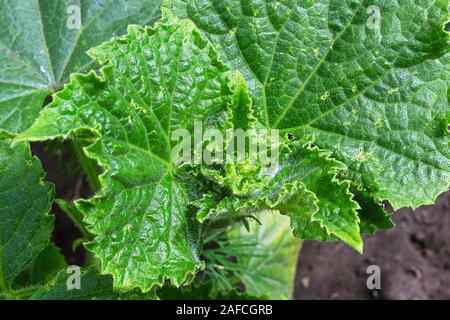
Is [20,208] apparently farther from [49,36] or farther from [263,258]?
[263,258]

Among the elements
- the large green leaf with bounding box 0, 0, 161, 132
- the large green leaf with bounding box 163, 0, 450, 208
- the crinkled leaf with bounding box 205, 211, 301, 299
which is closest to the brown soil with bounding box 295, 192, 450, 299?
the crinkled leaf with bounding box 205, 211, 301, 299

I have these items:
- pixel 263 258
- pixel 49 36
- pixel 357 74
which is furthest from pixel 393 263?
pixel 49 36

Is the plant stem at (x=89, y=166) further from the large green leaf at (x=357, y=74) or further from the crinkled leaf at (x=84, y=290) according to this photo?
the large green leaf at (x=357, y=74)

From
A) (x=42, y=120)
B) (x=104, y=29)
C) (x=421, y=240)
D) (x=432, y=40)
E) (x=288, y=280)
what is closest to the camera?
(x=42, y=120)

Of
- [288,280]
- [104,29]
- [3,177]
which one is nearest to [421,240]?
[288,280]

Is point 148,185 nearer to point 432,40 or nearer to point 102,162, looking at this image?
point 102,162

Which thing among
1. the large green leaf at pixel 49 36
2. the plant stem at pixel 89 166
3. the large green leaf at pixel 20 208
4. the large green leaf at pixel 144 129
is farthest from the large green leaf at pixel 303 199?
the large green leaf at pixel 49 36
